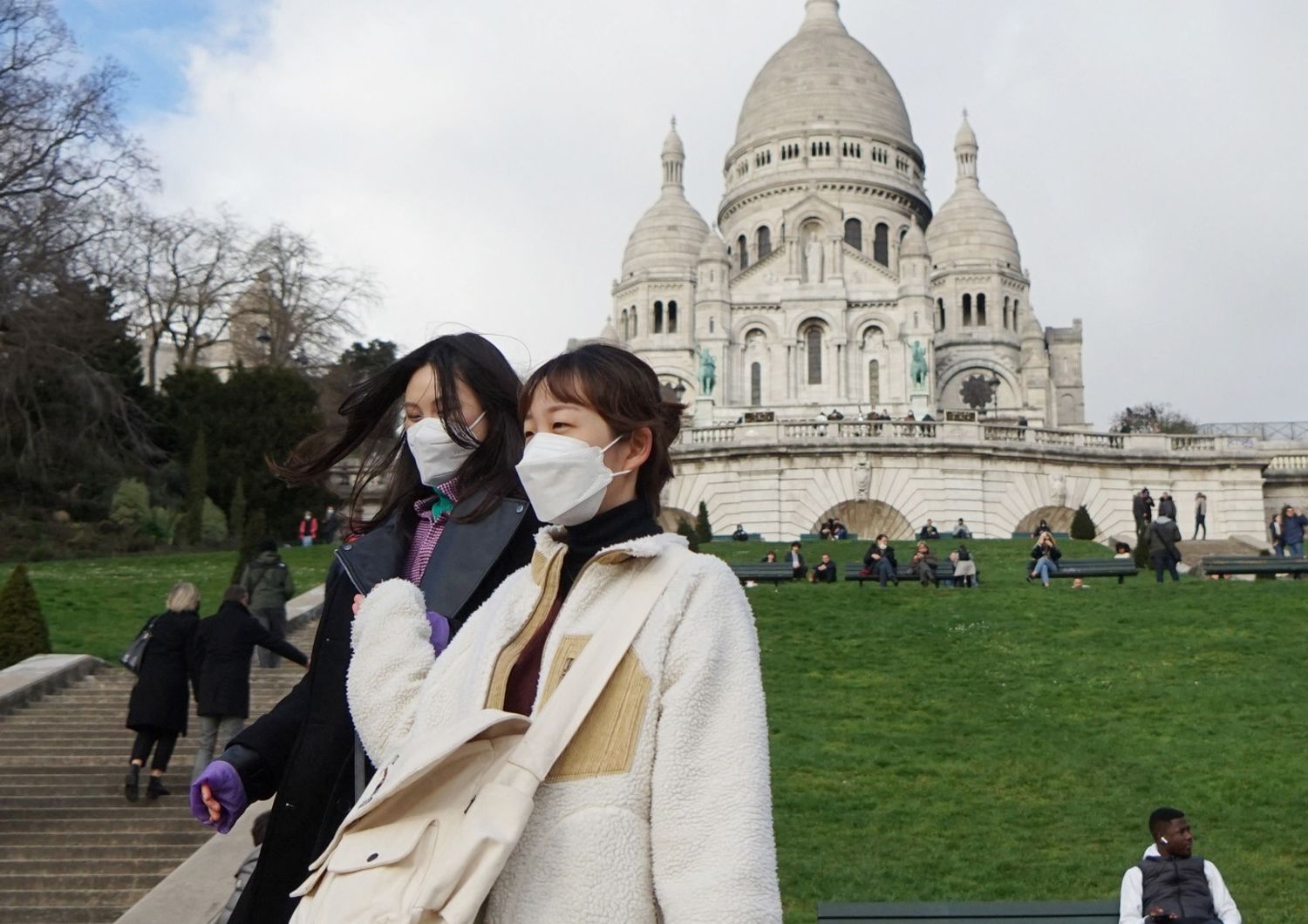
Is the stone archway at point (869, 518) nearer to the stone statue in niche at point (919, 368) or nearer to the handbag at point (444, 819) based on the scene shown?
the stone statue in niche at point (919, 368)

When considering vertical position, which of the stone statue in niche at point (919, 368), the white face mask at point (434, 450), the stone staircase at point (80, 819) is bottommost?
the stone staircase at point (80, 819)

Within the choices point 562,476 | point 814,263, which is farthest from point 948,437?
point 562,476

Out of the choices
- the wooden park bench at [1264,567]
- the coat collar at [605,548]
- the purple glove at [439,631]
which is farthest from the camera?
the wooden park bench at [1264,567]

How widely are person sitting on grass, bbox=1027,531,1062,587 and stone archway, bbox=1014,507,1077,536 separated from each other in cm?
1350

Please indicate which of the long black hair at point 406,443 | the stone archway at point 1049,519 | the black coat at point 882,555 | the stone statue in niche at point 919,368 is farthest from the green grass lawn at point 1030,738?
the stone statue in niche at point 919,368

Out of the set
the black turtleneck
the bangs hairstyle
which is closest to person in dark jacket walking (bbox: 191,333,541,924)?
the black turtleneck

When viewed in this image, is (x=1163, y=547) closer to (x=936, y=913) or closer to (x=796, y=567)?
(x=796, y=567)

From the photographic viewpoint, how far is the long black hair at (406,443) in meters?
3.42

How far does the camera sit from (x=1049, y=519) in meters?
35.2

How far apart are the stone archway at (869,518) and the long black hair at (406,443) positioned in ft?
100

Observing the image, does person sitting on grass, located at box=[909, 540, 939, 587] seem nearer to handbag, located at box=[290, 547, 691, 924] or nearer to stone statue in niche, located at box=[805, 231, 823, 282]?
handbag, located at box=[290, 547, 691, 924]

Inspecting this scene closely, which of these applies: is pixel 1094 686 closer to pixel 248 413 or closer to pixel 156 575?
pixel 156 575

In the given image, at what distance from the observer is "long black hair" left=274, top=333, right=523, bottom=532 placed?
11.2 ft

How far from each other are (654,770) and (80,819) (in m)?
7.69
